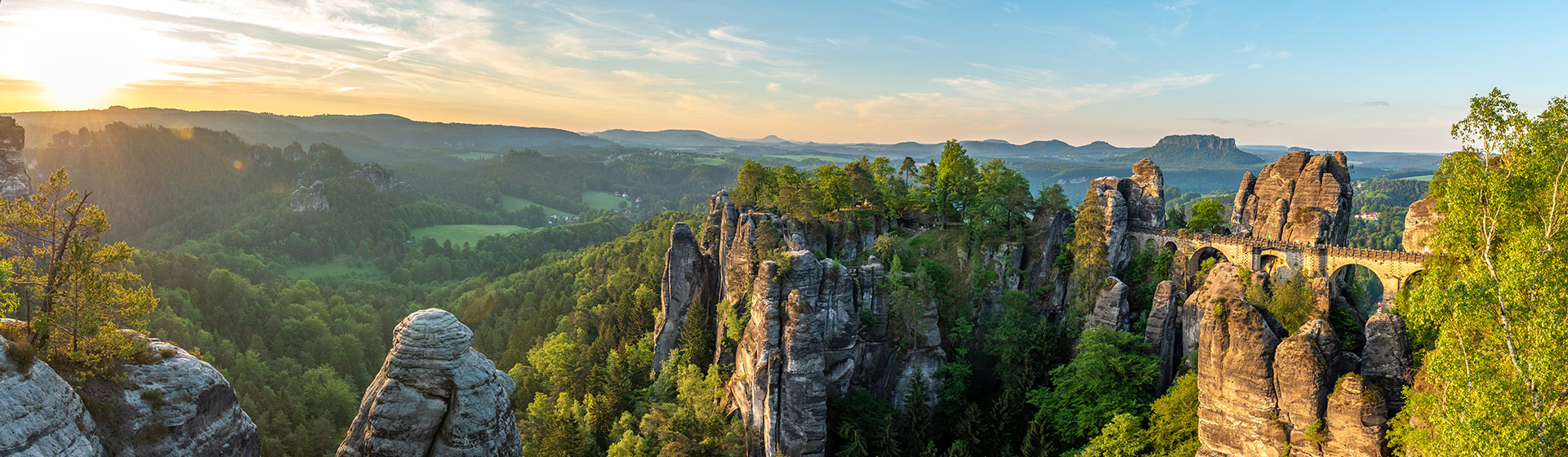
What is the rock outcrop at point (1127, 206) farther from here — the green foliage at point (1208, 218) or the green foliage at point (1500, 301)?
the green foliage at point (1500, 301)

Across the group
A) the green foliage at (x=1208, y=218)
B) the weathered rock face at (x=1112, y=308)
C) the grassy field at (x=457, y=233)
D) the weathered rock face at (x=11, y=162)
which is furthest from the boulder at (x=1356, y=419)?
the grassy field at (x=457, y=233)

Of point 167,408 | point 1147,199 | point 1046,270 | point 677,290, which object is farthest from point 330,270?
point 1147,199

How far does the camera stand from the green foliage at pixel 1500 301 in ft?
59.8

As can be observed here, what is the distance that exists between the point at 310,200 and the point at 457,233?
33.9 m

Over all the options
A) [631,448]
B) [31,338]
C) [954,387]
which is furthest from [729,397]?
[31,338]

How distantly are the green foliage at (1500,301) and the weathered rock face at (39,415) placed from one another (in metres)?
33.5

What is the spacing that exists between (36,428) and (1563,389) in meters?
36.1

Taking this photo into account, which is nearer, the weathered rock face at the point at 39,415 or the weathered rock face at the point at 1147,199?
the weathered rock face at the point at 39,415

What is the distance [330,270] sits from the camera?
141250 millimetres

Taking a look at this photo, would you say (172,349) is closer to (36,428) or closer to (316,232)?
(36,428)

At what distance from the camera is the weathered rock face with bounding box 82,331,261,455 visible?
14.8 m

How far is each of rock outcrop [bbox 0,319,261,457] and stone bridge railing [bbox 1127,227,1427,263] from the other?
52057 millimetres

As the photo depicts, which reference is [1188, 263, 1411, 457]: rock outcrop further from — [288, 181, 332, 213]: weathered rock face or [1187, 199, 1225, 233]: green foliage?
[288, 181, 332, 213]: weathered rock face

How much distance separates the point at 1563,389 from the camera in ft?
59.6
